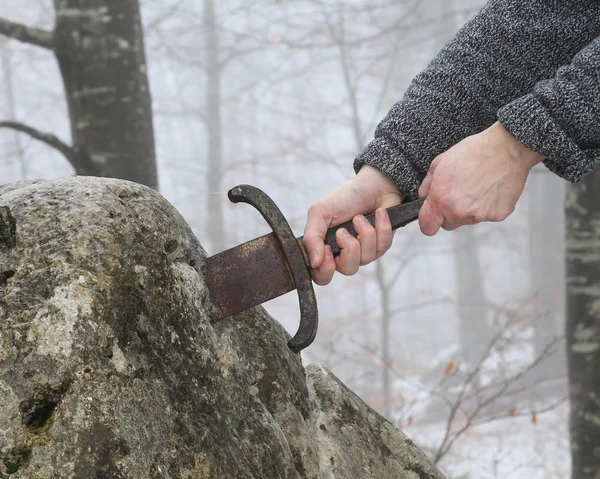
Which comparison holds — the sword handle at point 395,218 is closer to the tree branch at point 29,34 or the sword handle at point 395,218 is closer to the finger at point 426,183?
the finger at point 426,183

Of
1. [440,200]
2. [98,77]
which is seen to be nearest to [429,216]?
[440,200]

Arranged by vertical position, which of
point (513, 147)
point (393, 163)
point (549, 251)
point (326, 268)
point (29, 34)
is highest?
point (549, 251)

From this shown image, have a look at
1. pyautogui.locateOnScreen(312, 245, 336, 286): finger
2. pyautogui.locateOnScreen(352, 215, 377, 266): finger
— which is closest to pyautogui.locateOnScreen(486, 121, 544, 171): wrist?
pyautogui.locateOnScreen(352, 215, 377, 266): finger

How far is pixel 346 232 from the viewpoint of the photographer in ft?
5.22

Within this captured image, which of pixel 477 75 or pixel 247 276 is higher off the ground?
pixel 477 75

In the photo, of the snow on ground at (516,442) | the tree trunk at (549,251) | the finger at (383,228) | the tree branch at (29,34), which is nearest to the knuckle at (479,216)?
the finger at (383,228)

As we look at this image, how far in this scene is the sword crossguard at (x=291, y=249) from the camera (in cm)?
138

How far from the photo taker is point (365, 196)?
1.85m

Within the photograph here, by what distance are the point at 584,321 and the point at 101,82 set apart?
328 cm

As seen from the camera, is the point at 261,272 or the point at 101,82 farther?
the point at 101,82

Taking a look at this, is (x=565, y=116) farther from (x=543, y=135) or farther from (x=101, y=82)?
(x=101, y=82)

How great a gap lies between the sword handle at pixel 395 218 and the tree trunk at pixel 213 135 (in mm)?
11446

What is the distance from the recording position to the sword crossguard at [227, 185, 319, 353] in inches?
A: 54.2

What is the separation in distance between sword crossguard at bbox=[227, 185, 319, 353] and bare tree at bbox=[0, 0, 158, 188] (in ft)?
6.98
